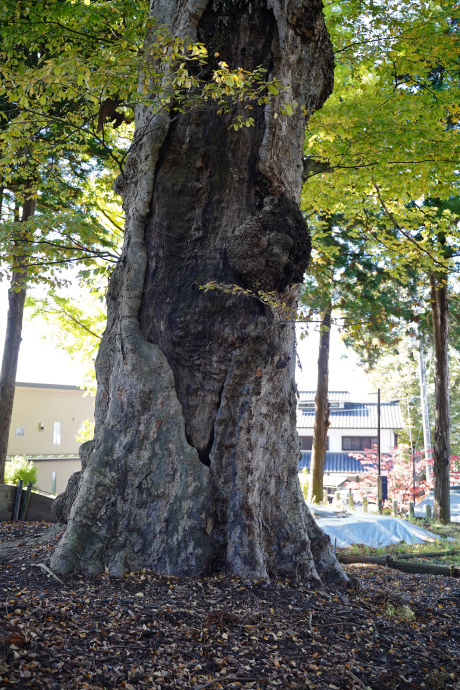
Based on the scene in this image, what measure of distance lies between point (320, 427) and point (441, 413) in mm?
3425

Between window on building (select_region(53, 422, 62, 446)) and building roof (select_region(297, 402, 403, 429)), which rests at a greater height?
building roof (select_region(297, 402, 403, 429))

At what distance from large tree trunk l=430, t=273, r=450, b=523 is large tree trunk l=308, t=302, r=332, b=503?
2.92 m

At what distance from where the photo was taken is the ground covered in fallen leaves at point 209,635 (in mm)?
2592

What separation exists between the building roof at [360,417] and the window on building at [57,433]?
12.7 m

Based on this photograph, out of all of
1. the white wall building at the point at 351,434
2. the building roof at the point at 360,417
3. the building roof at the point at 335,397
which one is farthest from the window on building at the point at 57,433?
the building roof at the point at 335,397

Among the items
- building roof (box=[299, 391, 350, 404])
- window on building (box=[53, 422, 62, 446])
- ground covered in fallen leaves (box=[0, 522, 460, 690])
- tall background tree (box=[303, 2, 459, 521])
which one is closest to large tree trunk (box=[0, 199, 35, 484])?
tall background tree (box=[303, 2, 459, 521])

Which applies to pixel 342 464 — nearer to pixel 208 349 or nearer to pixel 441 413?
pixel 441 413

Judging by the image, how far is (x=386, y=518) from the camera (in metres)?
11.8

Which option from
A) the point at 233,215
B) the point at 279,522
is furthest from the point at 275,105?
the point at 279,522

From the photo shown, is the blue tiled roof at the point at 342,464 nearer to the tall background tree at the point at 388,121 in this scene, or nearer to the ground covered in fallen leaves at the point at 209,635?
the tall background tree at the point at 388,121

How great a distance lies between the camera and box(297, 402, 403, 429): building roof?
31109mm

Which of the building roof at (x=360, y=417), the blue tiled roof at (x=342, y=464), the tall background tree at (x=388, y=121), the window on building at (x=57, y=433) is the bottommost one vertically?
the blue tiled roof at (x=342, y=464)

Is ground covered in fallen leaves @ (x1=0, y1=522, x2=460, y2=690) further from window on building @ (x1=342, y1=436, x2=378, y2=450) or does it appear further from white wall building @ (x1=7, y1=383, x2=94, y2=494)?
window on building @ (x1=342, y1=436, x2=378, y2=450)

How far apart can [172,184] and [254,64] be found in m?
1.40
